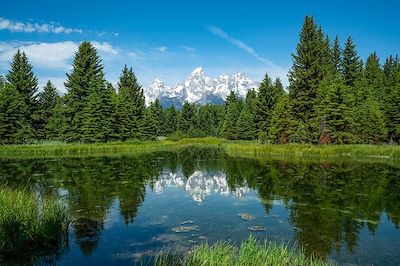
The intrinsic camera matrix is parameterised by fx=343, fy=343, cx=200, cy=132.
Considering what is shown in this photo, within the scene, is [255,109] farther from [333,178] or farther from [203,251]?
[203,251]

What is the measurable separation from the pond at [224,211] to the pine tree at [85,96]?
972 inches

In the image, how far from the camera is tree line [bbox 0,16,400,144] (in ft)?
136

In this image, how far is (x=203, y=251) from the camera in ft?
21.8

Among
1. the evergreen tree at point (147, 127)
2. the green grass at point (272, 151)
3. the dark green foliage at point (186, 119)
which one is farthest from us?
the dark green foliage at point (186, 119)

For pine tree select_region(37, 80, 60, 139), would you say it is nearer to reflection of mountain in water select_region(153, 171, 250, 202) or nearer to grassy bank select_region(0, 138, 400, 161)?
grassy bank select_region(0, 138, 400, 161)

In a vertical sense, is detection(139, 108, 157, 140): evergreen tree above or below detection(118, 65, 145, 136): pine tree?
below

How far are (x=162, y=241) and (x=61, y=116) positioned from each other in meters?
47.5

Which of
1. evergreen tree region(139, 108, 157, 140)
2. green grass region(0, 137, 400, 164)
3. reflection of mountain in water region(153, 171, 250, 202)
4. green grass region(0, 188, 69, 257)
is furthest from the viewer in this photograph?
evergreen tree region(139, 108, 157, 140)

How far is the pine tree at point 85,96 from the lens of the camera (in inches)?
1873

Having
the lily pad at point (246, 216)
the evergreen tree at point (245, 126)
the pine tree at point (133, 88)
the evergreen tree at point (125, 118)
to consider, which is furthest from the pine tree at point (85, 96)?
the lily pad at point (246, 216)

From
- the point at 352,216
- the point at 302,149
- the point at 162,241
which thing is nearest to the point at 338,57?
the point at 302,149

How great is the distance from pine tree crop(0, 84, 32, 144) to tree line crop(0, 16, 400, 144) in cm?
11

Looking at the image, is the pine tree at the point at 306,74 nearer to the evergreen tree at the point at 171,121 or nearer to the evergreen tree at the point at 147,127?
the evergreen tree at the point at 147,127

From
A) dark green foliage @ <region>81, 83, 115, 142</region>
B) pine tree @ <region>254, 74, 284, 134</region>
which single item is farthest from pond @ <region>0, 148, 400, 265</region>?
pine tree @ <region>254, 74, 284, 134</region>
